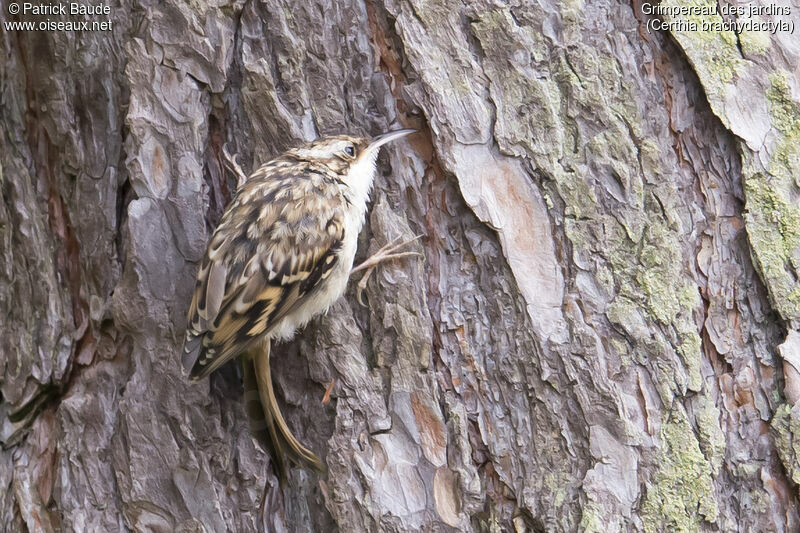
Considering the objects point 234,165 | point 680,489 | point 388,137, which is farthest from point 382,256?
point 680,489

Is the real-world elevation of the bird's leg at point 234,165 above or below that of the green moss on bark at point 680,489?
above

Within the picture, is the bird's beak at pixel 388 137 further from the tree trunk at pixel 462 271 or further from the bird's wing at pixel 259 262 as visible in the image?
the bird's wing at pixel 259 262

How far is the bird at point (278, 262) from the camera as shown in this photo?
226 centimetres

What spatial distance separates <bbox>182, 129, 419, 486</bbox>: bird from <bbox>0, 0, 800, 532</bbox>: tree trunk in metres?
0.06

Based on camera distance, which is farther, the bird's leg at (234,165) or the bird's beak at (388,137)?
the bird's leg at (234,165)

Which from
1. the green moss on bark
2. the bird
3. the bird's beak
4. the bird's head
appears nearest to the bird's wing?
the bird

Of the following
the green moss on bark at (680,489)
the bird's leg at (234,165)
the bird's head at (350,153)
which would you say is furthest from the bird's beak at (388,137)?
the green moss on bark at (680,489)

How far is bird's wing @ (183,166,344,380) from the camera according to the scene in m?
2.27

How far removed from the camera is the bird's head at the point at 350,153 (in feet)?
7.47

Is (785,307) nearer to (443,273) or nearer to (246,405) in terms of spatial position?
(443,273)

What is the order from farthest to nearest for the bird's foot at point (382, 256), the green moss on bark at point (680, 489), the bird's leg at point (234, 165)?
the bird's leg at point (234, 165) → the bird's foot at point (382, 256) → the green moss on bark at point (680, 489)

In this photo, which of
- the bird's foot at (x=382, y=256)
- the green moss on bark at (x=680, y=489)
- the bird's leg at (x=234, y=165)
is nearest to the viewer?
the green moss on bark at (x=680, y=489)

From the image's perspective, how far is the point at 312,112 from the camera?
7.66 ft

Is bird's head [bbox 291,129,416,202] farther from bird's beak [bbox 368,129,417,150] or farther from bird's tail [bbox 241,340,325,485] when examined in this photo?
bird's tail [bbox 241,340,325,485]
